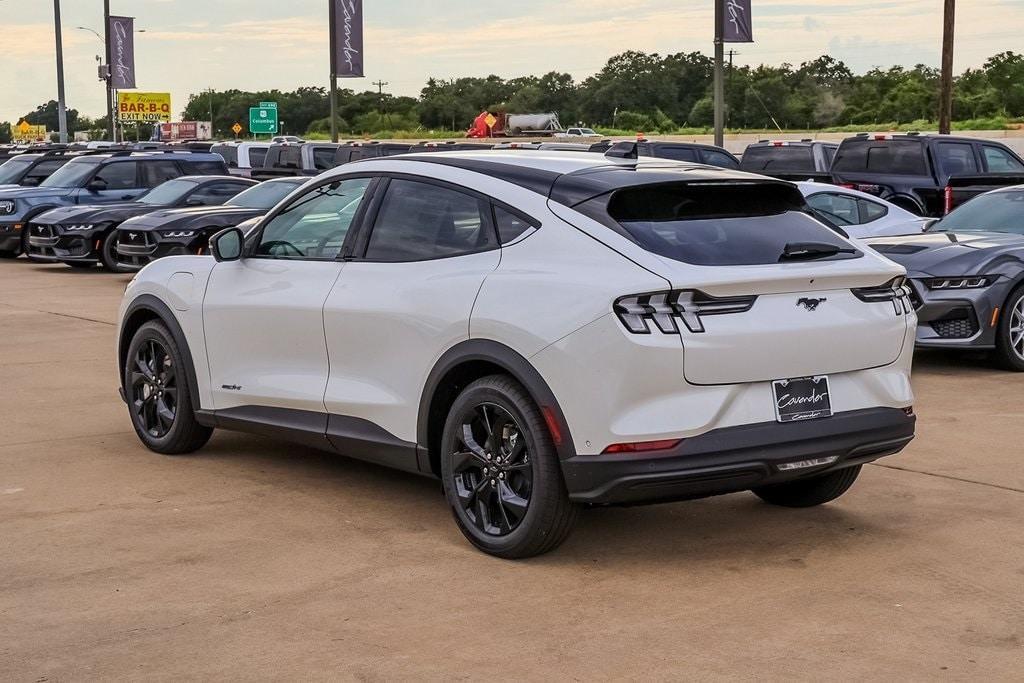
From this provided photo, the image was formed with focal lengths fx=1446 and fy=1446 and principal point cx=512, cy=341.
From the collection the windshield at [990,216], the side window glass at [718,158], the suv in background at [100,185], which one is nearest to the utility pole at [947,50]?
the side window glass at [718,158]

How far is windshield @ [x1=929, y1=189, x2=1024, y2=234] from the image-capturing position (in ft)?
40.7

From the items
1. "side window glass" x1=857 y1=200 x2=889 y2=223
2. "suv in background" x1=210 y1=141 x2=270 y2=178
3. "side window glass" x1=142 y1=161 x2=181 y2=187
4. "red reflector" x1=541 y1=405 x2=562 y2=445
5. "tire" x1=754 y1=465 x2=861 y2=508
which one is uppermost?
"suv in background" x1=210 y1=141 x2=270 y2=178

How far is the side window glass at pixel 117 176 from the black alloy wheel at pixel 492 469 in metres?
19.4

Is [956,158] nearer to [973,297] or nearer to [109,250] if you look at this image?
[973,297]

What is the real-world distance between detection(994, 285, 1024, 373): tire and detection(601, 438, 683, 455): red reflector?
6487mm

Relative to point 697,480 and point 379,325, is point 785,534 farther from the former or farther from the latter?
point 379,325

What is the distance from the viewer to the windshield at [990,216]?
1241cm

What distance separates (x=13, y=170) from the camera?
30.1 meters

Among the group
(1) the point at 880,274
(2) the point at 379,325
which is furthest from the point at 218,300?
(1) the point at 880,274

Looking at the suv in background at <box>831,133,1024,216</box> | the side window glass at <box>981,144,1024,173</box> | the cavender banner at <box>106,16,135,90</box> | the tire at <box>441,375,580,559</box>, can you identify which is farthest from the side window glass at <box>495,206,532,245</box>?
the cavender banner at <box>106,16,135,90</box>

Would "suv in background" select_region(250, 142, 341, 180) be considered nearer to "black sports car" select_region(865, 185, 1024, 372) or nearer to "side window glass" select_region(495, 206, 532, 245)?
"black sports car" select_region(865, 185, 1024, 372)

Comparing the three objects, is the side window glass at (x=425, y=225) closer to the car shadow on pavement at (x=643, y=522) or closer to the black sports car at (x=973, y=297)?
the car shadow on pavement at (x=643, y=522)

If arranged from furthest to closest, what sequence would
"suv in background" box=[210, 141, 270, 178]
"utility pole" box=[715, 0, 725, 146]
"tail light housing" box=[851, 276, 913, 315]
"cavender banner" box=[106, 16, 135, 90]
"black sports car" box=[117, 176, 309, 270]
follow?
"cavender banner" box=[106, 16, 135, 90] → "suv in background" box=[210, 141, 270, 178] → "utility pole" box=[715, 0, 725, 146] → "black sports car" box=[117, 176, 309, 270] → "tail light housing" box=[851, 276, 913, 315]

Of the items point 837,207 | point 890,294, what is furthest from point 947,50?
point 890,294
